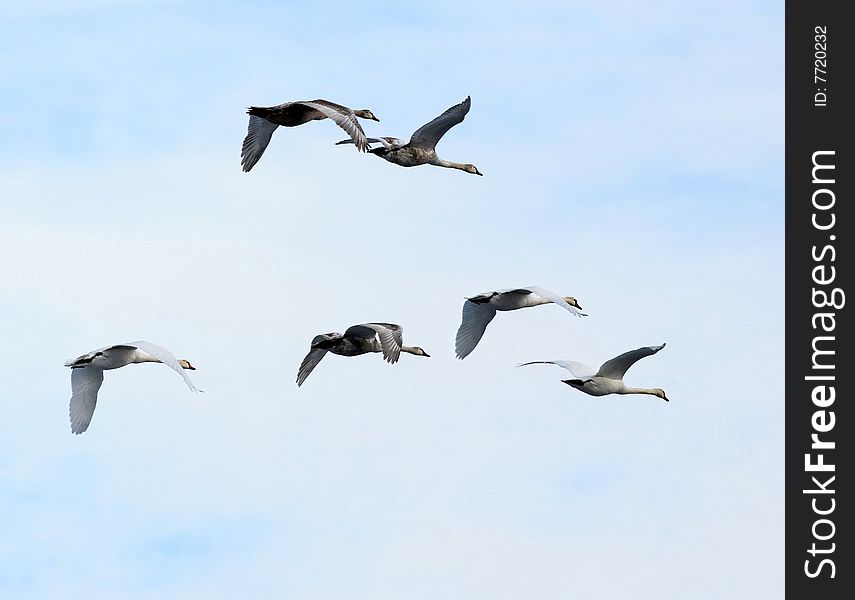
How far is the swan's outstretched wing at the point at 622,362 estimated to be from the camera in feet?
120

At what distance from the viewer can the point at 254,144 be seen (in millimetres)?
41188

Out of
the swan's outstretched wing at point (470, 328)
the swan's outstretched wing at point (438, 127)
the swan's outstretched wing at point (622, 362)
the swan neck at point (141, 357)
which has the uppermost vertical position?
the swan's outstretched wing at point (438, 127)

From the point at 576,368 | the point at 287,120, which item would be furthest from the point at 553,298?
the point at 287,120

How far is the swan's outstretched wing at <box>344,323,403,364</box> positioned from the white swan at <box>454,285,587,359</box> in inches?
146

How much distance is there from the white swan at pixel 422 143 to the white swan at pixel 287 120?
1.77 metres

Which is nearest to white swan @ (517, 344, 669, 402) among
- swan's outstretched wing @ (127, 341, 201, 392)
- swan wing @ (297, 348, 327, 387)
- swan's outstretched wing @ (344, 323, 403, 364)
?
Result: swan's outstretched wing @ (344, 323, 403, 364)

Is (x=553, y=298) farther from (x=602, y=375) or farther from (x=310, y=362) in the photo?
(x=310, y=362)

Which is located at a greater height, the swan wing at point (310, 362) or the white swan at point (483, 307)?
the white swan at point (483, 307)

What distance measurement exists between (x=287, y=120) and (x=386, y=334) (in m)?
6.72

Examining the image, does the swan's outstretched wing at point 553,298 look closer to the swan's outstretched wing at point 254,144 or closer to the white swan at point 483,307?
the white swan at point 483,307

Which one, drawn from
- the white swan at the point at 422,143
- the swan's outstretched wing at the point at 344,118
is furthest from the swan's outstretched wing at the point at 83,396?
the white swan at the point at 422,143

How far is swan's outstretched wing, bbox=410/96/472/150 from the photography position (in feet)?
136
